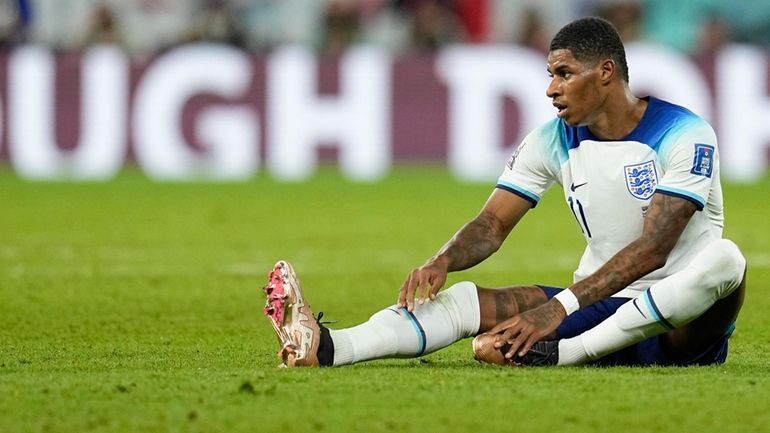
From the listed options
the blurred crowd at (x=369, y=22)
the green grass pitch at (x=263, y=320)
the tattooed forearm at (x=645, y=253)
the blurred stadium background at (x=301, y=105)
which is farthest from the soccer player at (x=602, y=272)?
the blurred crowd at (x=369, y=22)

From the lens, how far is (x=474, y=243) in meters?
5.61

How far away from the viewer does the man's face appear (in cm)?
539

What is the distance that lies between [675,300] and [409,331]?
36.5 inches

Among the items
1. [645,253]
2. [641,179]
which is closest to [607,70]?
[641,179]

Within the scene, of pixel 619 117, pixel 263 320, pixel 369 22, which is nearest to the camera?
pixel 619 117

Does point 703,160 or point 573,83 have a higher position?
point 573,83

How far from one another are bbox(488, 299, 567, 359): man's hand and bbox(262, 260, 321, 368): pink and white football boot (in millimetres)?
656

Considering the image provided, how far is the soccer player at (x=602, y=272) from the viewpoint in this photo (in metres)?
5.21

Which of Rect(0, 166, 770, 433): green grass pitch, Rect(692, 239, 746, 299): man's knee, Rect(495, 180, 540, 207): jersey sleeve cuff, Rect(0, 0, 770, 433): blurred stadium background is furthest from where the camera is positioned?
Rect(0, 0, 770, 433): blurred stadium background

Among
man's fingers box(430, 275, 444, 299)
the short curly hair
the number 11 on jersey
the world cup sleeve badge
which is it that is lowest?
man's fingers box(430, 275, 444, 299)

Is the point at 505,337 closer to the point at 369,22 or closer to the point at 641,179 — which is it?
the point at 641,179

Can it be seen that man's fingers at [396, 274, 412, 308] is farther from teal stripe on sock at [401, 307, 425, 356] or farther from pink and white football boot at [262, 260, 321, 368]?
pink and white football boot at [262, 260, 321, 368]

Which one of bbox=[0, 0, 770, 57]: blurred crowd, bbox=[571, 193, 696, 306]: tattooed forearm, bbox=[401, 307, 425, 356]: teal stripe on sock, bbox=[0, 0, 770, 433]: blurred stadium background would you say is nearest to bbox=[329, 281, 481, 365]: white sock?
bbox=[401, 307, 425, 356]: teal stripe on sock

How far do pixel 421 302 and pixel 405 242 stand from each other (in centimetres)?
595
